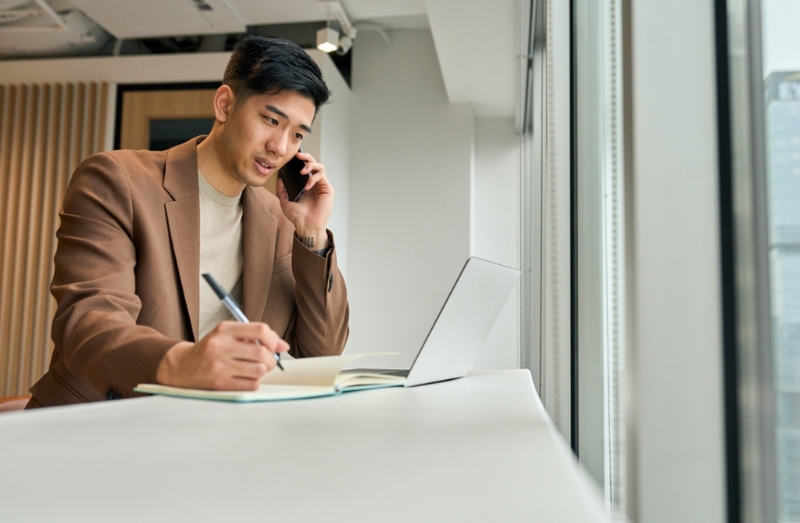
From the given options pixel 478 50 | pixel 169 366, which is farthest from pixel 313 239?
pixel 478 50

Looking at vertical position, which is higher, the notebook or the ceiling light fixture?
the ceiling light fixture

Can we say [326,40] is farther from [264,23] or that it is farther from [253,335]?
[253,335]

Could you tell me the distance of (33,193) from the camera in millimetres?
3607

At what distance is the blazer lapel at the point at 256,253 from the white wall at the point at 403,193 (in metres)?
2.51

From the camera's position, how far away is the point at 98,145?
142 inches

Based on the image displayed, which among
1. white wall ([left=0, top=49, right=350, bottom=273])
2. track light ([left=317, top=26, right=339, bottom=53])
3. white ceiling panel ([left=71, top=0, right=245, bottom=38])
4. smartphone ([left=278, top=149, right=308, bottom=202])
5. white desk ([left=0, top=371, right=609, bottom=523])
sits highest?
white ceiling panel ([left=71, top=0, right=245, bottom=38])

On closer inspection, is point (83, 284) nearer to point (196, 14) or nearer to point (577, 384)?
point (577, 384)

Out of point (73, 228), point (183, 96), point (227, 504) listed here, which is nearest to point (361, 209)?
point (183, 96)

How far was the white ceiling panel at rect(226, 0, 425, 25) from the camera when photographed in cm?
346

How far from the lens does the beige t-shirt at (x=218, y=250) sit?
1.40 m

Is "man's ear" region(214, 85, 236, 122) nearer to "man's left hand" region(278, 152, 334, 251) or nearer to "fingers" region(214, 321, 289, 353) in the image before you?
"man's left hand" region(278, 152, 334, 251)

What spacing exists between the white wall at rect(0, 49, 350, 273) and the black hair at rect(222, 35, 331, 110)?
1933 millimetres

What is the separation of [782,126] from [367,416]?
1.17 feet

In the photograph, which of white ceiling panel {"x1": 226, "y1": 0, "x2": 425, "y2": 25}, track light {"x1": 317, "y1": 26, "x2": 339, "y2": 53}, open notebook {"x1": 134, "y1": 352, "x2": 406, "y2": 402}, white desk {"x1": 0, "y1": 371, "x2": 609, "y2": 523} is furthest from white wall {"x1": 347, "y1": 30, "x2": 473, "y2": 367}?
white desk {"x1": 0, "y1": 371, "x2": 609, "y2": 523}
